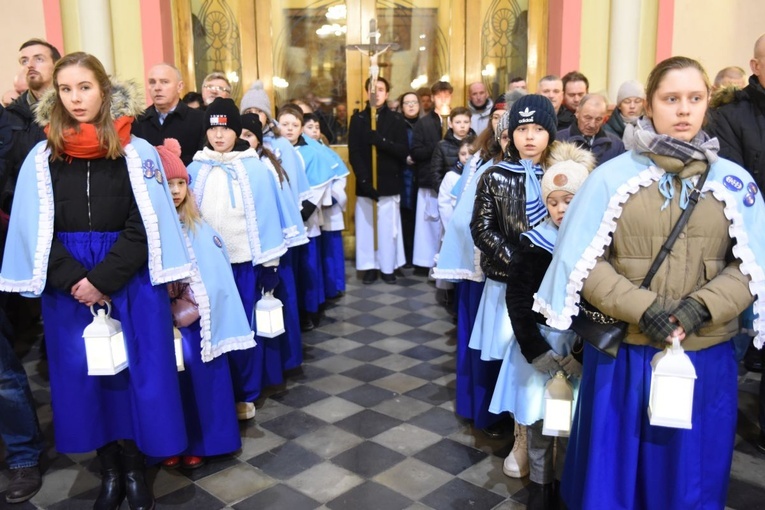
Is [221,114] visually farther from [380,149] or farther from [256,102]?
[380,149]

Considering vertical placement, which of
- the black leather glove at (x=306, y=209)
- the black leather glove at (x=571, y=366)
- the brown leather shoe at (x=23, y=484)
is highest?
the black leather glove at (x=306, y=209)

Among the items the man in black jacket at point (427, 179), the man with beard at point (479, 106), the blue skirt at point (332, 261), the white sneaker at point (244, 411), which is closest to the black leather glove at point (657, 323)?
the white sneaker at point (244, 411)

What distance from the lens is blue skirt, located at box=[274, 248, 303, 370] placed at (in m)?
4.70

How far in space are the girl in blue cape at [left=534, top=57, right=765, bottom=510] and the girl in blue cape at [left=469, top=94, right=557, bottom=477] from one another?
0.78 meters

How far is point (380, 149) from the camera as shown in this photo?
731 cm

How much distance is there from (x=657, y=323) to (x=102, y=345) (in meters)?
2.01

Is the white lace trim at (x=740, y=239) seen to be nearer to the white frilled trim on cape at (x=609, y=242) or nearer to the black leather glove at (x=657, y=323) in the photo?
the white frilled trim on cape at (x=609, y=242)

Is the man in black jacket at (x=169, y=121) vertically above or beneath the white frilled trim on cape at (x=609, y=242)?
above

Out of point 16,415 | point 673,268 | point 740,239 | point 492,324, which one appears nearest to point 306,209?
point 492,324

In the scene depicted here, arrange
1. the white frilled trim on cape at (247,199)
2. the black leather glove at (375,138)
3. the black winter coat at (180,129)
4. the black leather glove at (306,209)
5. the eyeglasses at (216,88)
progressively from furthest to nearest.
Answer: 1. the black leather glove at (375,138)
2. the black leather glove at (306,209)
3. the eyeglasses at (216,88)
4. the black winter coat at (180,129)
5. the white frilled trim on cape at (247,199)

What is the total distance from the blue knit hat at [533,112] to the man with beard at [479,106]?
4358mm

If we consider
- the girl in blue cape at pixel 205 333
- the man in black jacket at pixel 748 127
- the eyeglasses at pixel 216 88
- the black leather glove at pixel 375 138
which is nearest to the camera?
the girl in blue cape at pixel 205 333

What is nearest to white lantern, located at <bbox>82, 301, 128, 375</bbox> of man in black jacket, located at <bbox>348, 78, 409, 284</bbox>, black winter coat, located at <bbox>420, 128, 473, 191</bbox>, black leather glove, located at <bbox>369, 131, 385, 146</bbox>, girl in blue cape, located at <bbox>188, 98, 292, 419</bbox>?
girl in blue cape, located at <bbox>188, 98, 292, 419</bbox>

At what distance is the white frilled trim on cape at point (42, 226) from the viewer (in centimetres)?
287
